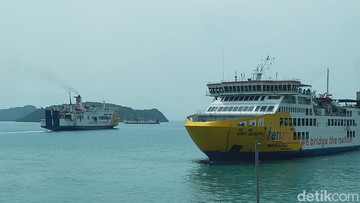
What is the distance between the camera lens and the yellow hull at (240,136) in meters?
40.9

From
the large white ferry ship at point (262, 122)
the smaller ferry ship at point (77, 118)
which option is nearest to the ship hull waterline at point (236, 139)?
the large white ferry ship at point (262, 122)

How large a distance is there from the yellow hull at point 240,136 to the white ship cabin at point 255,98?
1.67 meters

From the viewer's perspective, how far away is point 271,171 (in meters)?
39.2

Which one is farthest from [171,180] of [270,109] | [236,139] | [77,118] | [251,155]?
[77,118]

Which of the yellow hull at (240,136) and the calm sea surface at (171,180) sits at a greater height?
the yellow hull at (240,136)

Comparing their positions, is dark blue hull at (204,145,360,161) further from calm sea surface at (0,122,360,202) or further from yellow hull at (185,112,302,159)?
calm sea surface at (0,122,360,202)

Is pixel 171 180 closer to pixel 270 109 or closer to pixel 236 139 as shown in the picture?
pixel 236 139

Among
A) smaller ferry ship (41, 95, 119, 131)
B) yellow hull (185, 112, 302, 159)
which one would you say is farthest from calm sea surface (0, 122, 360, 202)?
smaller ferry ship (41, 95, 119, 131)

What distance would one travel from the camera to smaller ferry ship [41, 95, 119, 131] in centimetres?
13675

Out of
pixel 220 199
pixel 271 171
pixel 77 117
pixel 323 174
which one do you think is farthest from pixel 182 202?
pixel 77 117

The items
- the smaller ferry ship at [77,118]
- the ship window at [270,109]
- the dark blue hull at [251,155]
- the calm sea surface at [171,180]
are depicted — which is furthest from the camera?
the smaller ferry ship at [77,118]

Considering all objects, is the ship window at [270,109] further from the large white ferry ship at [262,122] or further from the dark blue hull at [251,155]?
the dark blue hull at [251,155]

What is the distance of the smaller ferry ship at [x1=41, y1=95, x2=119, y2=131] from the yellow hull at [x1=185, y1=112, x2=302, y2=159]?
98721 millimetres

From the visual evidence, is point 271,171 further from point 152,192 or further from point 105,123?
point 105,123
